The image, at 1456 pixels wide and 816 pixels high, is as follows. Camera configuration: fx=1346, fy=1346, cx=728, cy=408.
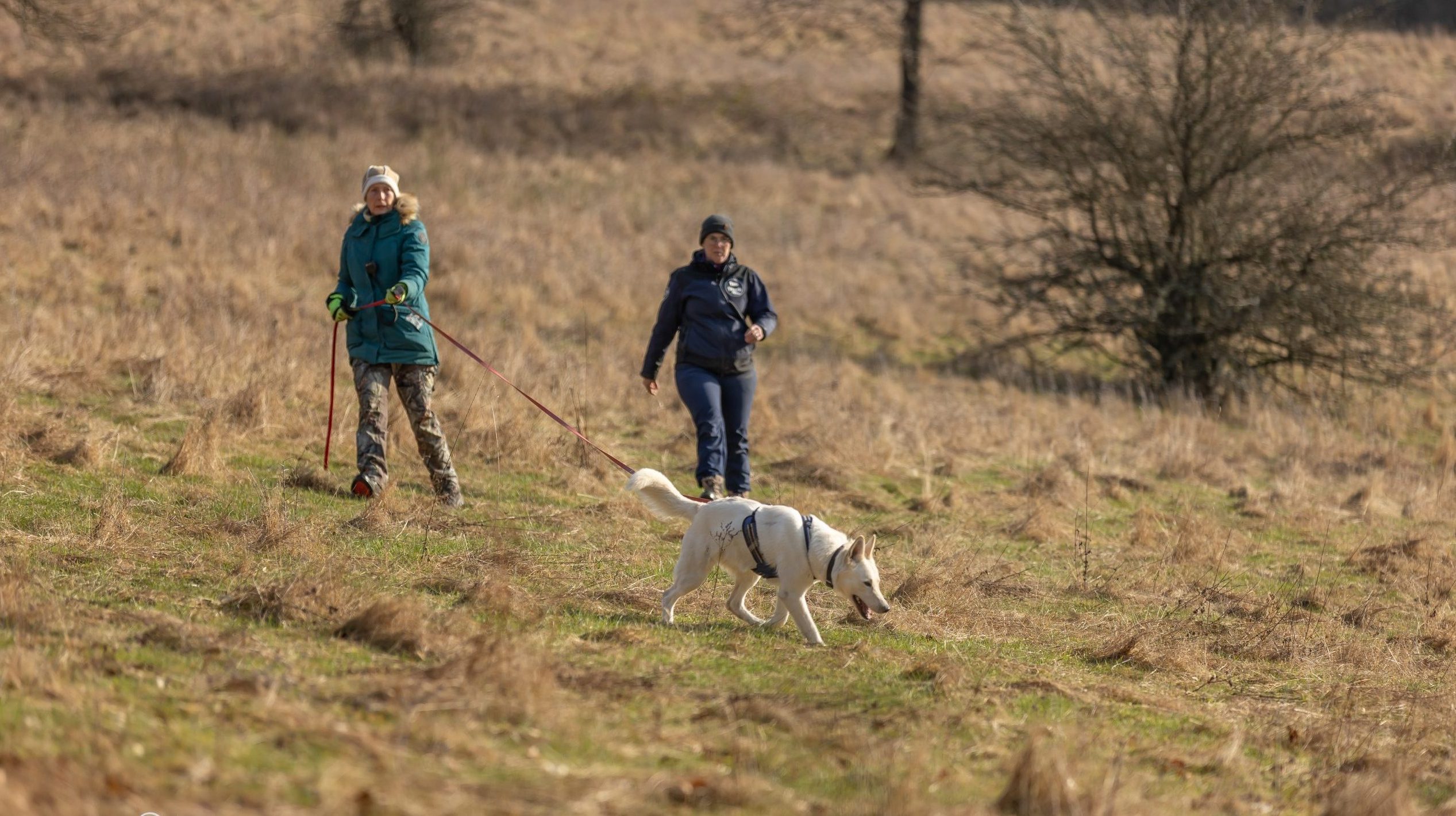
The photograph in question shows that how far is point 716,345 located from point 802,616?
3132mm

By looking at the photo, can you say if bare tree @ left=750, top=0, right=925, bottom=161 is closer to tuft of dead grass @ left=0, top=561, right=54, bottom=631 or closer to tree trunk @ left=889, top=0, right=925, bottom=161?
tree trunk @ left=889, top=0, right=925, bottom=161

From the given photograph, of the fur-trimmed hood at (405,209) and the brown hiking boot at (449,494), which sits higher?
the fur-trimmed hood at (405,209)

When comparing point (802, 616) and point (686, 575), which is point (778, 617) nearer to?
point (802, 616)

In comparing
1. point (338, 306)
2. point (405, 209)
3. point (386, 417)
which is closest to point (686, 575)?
point (386, 417)

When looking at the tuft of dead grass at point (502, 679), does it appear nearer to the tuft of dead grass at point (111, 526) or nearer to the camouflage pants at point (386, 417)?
the tuft of dead grass at point (111, 526)

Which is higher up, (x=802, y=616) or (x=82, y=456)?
(x=82, y=456)

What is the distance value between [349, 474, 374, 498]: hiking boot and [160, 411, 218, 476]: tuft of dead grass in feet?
3.06

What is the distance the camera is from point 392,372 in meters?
8.56

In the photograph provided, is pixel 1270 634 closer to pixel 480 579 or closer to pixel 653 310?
pixel 480 579

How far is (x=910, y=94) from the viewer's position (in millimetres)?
29688

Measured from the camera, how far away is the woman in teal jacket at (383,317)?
27.0 feet

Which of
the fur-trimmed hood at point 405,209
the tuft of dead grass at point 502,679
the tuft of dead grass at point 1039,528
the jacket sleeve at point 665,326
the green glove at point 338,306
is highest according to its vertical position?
the fur-trimmed hood at point 405,209

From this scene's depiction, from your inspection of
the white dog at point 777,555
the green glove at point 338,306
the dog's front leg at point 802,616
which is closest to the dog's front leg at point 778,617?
the white dog at point 777,555

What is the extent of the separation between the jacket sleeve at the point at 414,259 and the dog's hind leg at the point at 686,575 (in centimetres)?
281
